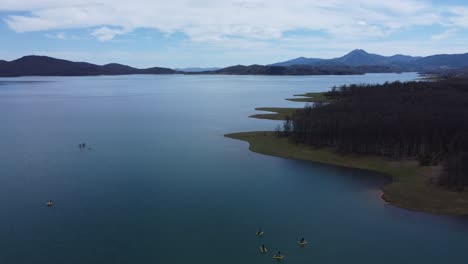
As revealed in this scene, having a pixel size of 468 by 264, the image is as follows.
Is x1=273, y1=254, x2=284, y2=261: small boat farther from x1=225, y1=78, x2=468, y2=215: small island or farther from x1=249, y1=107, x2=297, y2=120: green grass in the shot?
x1=249, y1=107, x2=297, y2=120: green grass

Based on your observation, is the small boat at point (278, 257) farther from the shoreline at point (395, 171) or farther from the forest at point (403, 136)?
the forest at point (403, 136)

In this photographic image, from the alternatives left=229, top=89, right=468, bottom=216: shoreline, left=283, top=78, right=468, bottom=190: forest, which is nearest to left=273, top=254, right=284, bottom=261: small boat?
left=229, top=89, right=468, bottom=216: shoreline

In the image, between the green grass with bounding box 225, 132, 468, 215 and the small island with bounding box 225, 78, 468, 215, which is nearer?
the green grass with bounding box 225, 132, 468, 215

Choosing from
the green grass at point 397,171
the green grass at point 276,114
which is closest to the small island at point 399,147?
the green grass at point 397,171

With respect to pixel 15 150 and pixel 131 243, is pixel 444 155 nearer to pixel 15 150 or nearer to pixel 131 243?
pixel 131 243

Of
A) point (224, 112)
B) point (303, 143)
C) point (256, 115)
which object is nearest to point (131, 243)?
point (303, 143)

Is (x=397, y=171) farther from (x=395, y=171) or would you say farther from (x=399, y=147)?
(x=399, y=147)
